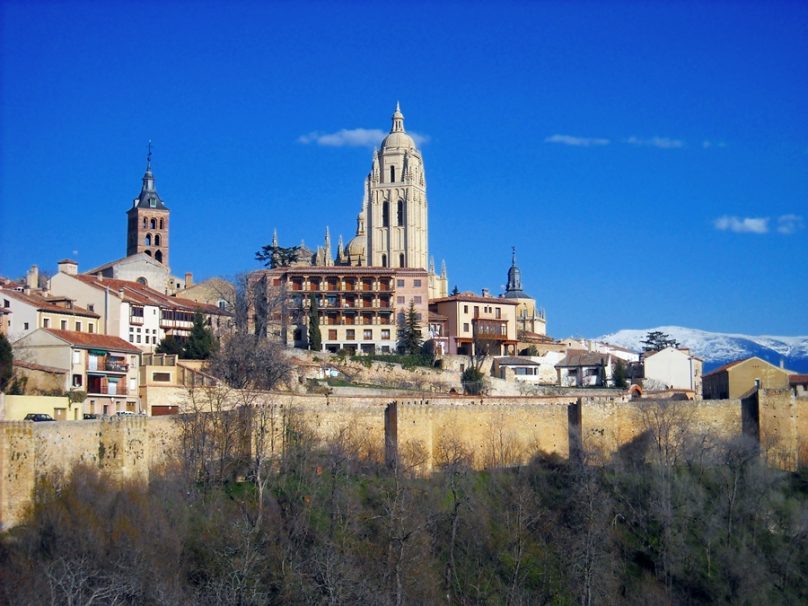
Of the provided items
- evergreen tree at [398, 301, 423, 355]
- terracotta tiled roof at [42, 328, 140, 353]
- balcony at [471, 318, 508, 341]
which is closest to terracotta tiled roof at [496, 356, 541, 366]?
evergreen tree at [398, 301, 423, 355]

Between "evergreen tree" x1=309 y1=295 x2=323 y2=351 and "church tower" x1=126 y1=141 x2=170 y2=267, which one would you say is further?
"church tower" x1=126 y1=141 x2=170 y2=267

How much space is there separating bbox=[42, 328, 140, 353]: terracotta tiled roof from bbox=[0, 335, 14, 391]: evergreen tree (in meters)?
3.89

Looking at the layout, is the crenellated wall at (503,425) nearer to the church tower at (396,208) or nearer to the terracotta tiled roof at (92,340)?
the terracotta tiled roof at (92,340)

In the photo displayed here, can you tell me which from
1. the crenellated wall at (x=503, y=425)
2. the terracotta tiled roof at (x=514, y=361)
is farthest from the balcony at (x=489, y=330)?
the crenellated wall at (x=503, y=425)

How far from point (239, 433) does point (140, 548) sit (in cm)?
933

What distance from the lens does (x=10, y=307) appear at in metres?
58.3

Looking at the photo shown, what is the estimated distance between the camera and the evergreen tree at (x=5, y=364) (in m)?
50.2

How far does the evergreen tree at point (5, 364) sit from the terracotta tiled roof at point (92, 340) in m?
3.89

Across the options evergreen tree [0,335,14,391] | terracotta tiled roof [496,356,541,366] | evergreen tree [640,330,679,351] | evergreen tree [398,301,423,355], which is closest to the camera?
evergreen tree [0,335,14,391]

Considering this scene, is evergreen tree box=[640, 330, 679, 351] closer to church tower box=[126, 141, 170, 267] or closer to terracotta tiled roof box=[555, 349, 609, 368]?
terracotta tiled roof box=[555, 349, 609, 368]

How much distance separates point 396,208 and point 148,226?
1881 cm

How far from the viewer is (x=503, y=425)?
179ft

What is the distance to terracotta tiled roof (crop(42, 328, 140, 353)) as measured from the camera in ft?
181

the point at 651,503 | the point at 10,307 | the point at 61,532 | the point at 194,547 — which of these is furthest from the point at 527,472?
the point at 10,307
